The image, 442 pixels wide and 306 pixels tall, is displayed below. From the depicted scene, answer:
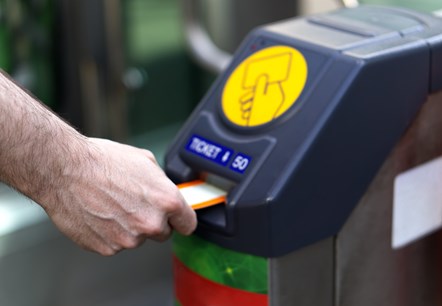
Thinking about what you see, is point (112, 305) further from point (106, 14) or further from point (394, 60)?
point (394, 60)

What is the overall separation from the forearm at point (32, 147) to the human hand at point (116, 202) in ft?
0.04

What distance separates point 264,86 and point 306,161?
128 millimetres

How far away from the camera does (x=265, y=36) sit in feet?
3.83

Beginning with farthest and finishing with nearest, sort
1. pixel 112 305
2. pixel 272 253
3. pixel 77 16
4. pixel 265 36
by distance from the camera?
pixel 77 16 → pixel 112 305 → pixel 265 36 → pixel 272 253

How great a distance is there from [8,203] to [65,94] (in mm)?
344

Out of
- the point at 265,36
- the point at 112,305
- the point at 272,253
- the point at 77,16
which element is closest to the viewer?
the point at 272,253

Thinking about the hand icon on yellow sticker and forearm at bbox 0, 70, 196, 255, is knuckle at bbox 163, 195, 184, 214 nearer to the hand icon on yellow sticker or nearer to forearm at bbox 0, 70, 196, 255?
forearm at bbox 0, 70, 196, 255

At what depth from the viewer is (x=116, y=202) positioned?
1.05 m

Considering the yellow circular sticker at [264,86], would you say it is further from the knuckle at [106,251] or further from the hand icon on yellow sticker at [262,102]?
the knuckle at [106,251]

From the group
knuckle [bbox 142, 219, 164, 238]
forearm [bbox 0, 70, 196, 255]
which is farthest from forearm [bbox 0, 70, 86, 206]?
knuckle [bbox 142, 219, 164, 238]

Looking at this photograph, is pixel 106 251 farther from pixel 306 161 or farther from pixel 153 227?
pixel 306 161

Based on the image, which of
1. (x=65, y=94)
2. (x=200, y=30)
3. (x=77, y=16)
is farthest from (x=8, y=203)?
(x=200, y=30)

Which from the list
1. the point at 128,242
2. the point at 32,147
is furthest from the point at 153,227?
the point at 32,147

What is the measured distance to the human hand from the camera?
3.44ft
